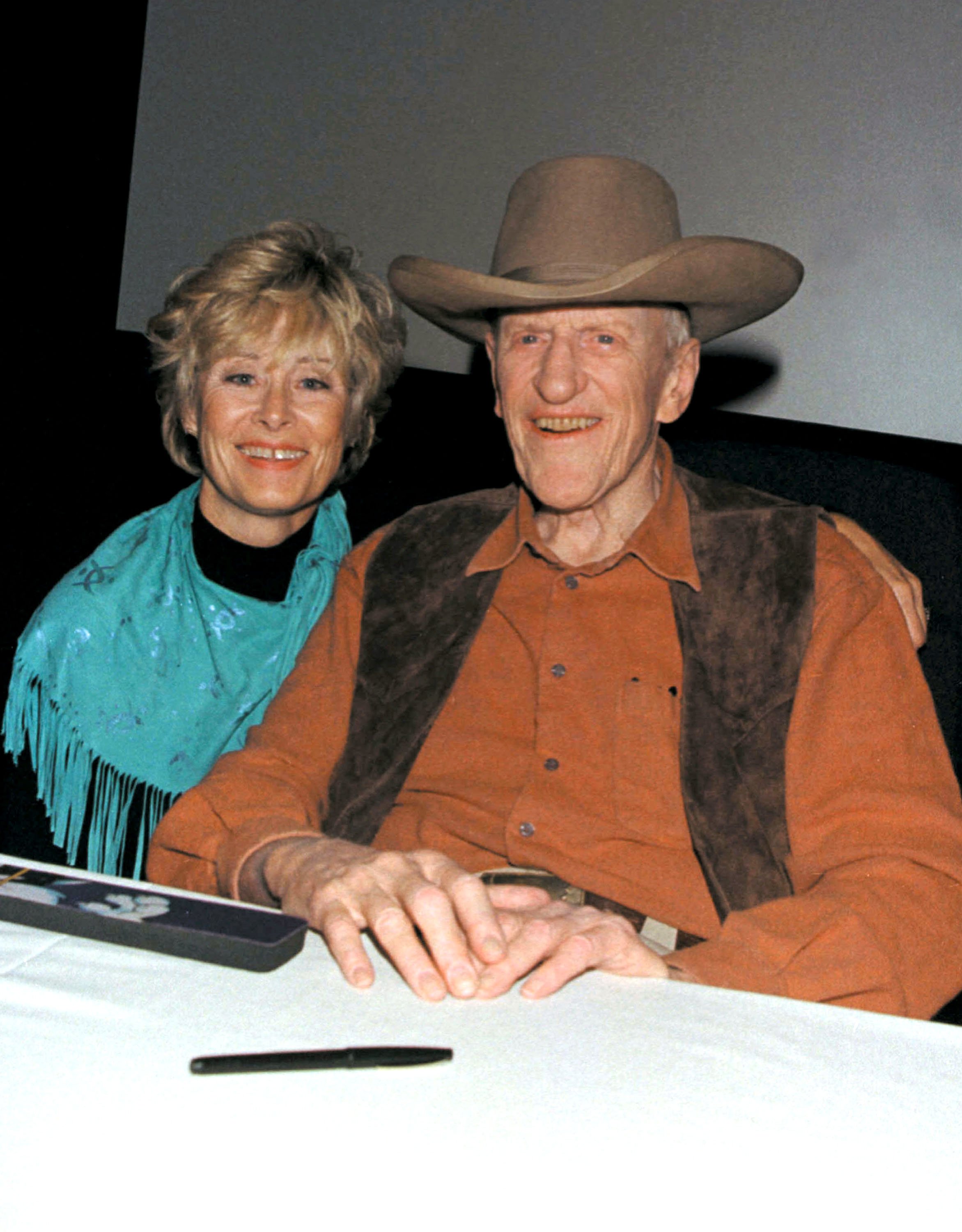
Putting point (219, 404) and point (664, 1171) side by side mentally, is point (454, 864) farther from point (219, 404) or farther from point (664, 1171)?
point (219, 404)

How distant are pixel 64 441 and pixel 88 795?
1.00 metres

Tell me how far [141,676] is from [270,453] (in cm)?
45

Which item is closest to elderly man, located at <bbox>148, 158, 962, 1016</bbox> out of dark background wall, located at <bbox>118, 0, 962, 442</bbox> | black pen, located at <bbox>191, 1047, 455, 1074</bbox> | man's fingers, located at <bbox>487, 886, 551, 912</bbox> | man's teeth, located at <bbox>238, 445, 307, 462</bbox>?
man's fingers, located at <bbox>487, 886, 551, 912</bbox>

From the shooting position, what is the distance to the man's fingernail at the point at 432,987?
0.79 m

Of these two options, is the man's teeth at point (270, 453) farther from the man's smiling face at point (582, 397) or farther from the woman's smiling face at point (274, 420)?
the man's smiling face at point (582, 397)

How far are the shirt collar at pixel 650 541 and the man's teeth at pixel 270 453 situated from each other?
1.51 feet

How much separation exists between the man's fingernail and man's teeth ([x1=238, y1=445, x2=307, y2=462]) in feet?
4.51

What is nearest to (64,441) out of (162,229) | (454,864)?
(162,229)

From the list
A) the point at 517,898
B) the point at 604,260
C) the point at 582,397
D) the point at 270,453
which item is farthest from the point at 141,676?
the point at 517,898

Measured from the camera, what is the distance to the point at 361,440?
220 cm

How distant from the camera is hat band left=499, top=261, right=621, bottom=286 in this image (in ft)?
5.54

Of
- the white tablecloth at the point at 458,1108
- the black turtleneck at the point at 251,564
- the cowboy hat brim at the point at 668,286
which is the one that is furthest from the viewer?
the black turtleneck at the point at 251,564

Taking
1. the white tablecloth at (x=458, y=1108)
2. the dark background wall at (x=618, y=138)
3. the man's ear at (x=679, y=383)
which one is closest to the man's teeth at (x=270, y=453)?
the man's ear at (x=679, y=383)

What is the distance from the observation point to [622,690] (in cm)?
157
